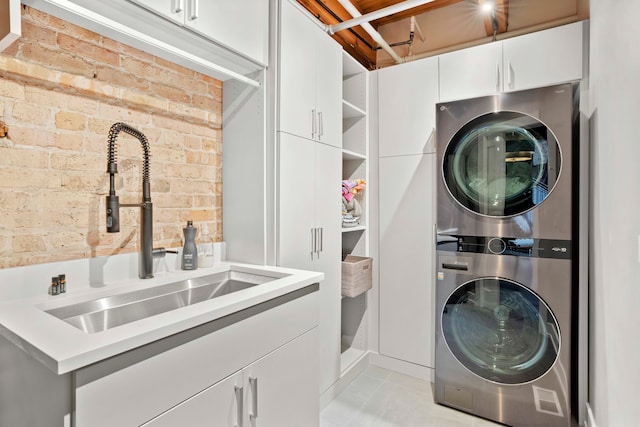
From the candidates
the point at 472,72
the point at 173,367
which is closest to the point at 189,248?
the point at 173,367

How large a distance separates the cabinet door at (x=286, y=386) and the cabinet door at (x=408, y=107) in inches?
63.6

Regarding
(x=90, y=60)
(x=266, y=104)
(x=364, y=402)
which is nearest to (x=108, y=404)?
(x=90, y=60)

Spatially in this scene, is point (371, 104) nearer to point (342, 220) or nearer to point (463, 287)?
point (342, 220)

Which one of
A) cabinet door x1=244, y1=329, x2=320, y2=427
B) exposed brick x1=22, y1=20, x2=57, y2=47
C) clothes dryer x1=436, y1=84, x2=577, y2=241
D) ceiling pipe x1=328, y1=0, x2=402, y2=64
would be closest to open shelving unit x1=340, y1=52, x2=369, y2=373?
ceiling pipe x1=328, y1=0, x2=402, y2=64

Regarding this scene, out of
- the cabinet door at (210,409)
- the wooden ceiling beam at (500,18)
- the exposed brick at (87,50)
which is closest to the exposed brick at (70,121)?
the exposed brick at (87,50)

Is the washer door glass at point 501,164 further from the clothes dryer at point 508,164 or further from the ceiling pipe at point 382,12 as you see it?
the ceiling pipe at point 382,12

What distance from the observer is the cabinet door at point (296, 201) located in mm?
1842

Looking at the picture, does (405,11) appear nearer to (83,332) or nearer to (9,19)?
(9,19)

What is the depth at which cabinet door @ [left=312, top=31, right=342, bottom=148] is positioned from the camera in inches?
84.6

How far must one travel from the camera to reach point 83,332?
893 millimetres

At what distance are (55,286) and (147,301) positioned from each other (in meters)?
0.31

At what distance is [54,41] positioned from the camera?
132cm

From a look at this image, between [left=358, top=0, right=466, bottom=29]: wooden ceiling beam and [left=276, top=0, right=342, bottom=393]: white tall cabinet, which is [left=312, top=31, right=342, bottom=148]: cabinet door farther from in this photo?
[left=358, top=0, right=466, bottom=29]: wooden ceiling beam

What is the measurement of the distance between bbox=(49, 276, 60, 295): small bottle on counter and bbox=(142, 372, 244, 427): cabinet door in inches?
25.2
